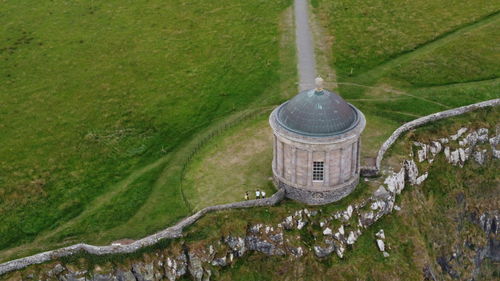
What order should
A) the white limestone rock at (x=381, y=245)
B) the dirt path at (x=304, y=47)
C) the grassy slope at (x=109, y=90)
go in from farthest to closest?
1. the dirt path at (x=304, y=47)
2. the grassy slope at (x=109, y=90)
3. the white limestone rock at (x=381, y=245)

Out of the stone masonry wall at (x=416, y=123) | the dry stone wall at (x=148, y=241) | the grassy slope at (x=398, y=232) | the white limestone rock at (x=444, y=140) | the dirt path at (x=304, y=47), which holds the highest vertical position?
the dirt path at (x=304, y=47)

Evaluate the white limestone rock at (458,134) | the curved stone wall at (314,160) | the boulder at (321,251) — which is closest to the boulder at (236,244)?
the boulder at (321,251)

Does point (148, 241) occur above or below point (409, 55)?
below

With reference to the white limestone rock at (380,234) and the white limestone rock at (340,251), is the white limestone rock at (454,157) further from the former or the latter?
the white limestone rock at (340,251)

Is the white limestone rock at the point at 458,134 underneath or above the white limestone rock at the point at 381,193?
above

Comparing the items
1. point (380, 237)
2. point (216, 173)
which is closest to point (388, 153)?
point (380, 237)

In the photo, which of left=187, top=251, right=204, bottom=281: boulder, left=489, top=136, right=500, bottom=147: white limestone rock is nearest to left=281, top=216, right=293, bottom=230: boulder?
left=187, top=251, right=204, bottom=281: boulder

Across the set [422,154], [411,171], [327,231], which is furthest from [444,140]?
[327,231]

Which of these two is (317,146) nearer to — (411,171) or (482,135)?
(411,171)
